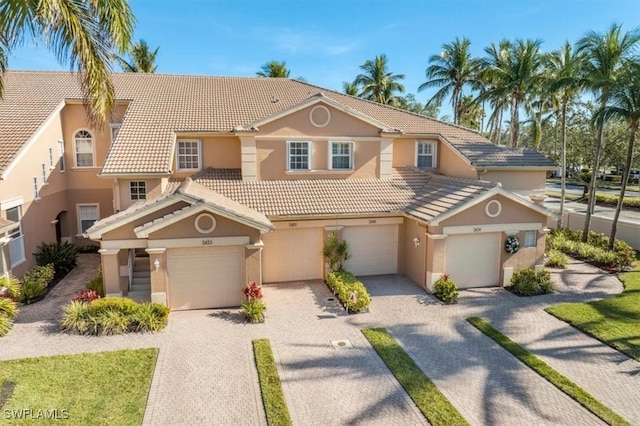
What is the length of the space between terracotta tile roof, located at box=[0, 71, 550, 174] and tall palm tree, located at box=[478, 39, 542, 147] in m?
8.12

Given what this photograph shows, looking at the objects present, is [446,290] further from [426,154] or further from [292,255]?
[426,154]

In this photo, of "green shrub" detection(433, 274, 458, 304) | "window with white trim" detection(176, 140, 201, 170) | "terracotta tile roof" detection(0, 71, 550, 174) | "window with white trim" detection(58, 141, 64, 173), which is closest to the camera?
"green shrub" detection(433, 274, 458, 304)

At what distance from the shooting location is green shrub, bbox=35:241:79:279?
1927 cm

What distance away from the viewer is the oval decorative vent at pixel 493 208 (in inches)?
682

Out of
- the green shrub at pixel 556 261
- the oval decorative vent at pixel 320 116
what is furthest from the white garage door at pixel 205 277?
the green shrub at pixel 556 261

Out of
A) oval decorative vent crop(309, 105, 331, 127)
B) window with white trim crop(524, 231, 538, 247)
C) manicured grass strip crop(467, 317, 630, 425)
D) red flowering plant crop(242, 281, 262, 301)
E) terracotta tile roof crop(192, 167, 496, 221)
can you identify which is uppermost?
oval decorative vent crop(309, 105, 331, 127)

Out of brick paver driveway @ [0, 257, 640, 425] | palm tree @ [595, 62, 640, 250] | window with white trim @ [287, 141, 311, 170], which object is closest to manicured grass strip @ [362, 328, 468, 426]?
brick paver driveway @ [0, 257, 640, 425]

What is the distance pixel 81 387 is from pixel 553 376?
1254 centimetres

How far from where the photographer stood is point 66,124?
22547 mm

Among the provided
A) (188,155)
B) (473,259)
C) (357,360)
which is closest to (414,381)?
(357,360)

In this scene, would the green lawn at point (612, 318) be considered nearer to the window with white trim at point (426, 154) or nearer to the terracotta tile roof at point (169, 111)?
the terracotta tile roof at point (169, 111)

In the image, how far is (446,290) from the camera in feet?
54.1

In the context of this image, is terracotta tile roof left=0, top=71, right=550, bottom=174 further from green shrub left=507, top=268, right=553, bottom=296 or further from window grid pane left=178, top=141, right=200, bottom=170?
green shrub left=507, top=268, right=553, bottom=296

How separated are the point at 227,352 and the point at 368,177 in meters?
12.3
